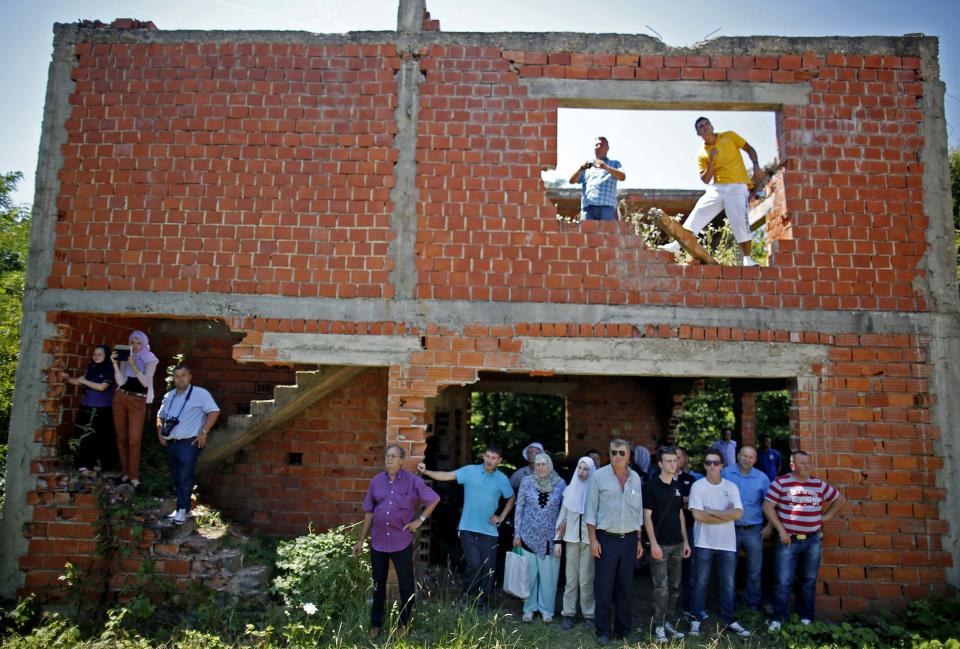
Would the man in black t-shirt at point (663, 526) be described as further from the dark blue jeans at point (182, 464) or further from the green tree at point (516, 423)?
the green tree at point (516, 423)

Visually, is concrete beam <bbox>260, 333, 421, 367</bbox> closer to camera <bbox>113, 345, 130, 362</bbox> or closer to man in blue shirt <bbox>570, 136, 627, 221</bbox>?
camera <bbox>113, 345, 130, 362</bbox>

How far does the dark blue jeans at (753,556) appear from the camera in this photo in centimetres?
605

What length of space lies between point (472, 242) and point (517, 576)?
3494mm

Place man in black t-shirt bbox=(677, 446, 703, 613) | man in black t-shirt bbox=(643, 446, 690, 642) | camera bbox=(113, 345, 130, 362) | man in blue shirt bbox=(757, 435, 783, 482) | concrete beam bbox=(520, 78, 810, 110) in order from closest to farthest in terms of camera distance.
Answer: man in black t-shirt bbox=(643, 446, 690, 642), man in black t-shirt bbox=(677, 446, 703, 613), concrete beam bbox=(520, 78, 810, 110), camera bbox=(113, 345, 130, 362), man in blue shirt bbox=(757, 435, 783, 482)

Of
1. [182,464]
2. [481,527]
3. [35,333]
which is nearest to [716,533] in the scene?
[481,527]

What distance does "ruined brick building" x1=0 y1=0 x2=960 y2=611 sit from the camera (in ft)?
20.8

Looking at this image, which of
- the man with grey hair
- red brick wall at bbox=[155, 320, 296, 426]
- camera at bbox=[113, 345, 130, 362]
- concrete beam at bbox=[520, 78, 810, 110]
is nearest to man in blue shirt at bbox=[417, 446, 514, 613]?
the man with grey hair

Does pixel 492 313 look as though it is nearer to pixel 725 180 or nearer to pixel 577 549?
pixel 577 549

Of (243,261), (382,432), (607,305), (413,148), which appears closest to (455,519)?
(382,432)

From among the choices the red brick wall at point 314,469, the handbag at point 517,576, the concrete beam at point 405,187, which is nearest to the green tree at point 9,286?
the red brick wall at point 314,469

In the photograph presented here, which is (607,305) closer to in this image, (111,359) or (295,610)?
(295,610)

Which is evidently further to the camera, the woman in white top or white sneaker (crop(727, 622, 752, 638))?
the woman in white top

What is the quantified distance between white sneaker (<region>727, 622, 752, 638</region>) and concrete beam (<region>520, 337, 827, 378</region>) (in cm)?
244

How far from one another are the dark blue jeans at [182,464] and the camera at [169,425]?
0.31ft
